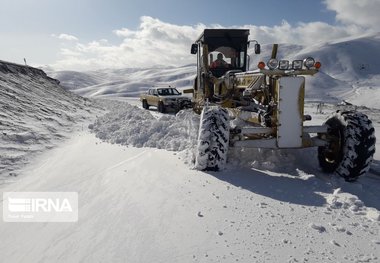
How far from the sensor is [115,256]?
3.73 m

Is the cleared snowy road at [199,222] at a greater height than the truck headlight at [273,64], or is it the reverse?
the truck headlight at [273,64]

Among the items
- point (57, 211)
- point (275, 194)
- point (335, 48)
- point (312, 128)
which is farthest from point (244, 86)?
point (335, 48)

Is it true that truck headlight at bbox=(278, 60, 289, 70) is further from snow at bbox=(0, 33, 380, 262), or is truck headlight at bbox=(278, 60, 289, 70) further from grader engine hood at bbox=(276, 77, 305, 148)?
snow at bbox=(0, 33, 380, 262)

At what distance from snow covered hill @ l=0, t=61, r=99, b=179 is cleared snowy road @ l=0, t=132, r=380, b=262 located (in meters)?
1.78

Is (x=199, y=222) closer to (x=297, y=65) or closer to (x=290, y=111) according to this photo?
(x=290, y=111)

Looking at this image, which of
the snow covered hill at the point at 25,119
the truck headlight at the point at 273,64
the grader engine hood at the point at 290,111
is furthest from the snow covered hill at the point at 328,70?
the grader engine hood at the point at 290,111

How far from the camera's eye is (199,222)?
4375 millimetres

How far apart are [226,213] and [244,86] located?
3803 millimetres

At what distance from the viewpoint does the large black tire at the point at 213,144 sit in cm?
620

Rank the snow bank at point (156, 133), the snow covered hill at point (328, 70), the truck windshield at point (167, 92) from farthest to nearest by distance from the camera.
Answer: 1. the snow covered hill at point (328, 70)
2. the truck windshield at point (167, 92)
3. the snow bank at point (156, 133)

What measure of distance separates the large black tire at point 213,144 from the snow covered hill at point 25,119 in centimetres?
368

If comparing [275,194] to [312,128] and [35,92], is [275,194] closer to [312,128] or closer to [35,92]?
[312,128]

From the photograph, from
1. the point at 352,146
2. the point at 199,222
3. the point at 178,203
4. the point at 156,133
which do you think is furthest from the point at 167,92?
the point at 199,222

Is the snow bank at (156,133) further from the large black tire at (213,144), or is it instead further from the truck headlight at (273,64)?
the truck headlight at (273,64)
